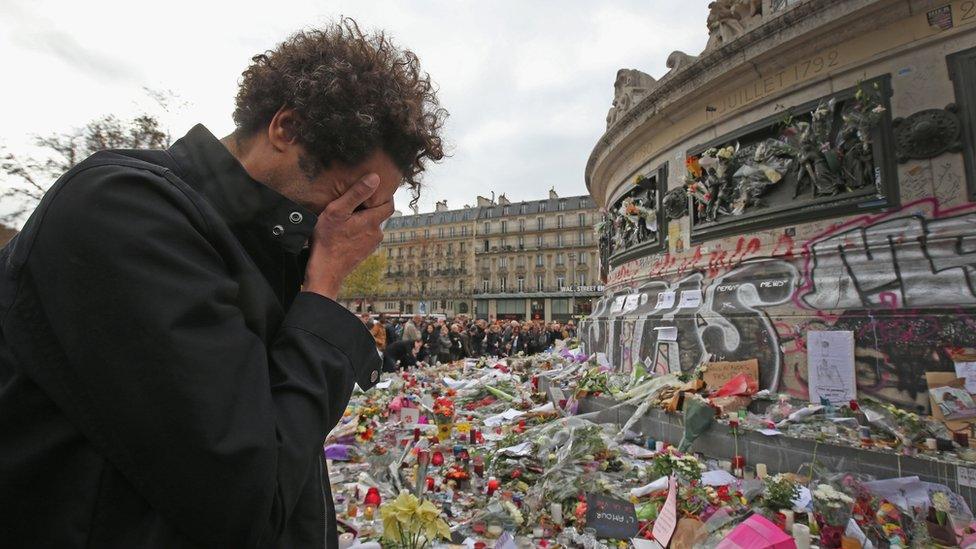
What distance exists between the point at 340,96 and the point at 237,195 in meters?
0.31

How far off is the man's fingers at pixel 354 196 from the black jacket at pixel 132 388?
288 mm

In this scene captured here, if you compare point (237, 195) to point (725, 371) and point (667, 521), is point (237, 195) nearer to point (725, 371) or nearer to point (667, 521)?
point (667, 521)

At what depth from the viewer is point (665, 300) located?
23.6ft

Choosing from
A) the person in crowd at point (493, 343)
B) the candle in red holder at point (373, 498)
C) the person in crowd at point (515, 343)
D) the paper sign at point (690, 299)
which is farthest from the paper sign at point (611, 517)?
the person in crowd at point (493, 343)

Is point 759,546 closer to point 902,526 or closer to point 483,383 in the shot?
point 902,526

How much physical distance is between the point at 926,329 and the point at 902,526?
217cm

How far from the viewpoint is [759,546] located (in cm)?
272

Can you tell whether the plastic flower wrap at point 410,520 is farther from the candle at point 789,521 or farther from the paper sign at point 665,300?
the paper sign at point 665,300

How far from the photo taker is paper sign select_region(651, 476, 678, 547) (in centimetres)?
303

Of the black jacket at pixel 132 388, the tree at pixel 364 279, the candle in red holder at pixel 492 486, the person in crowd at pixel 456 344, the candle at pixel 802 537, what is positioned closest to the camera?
the black jacket at pixel 132 388

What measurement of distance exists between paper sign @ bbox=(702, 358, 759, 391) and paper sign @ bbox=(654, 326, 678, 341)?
77 cm

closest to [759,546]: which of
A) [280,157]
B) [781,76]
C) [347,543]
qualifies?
[347,543]

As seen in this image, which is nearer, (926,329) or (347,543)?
(347,543)

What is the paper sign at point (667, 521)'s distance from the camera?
3.03 meters
